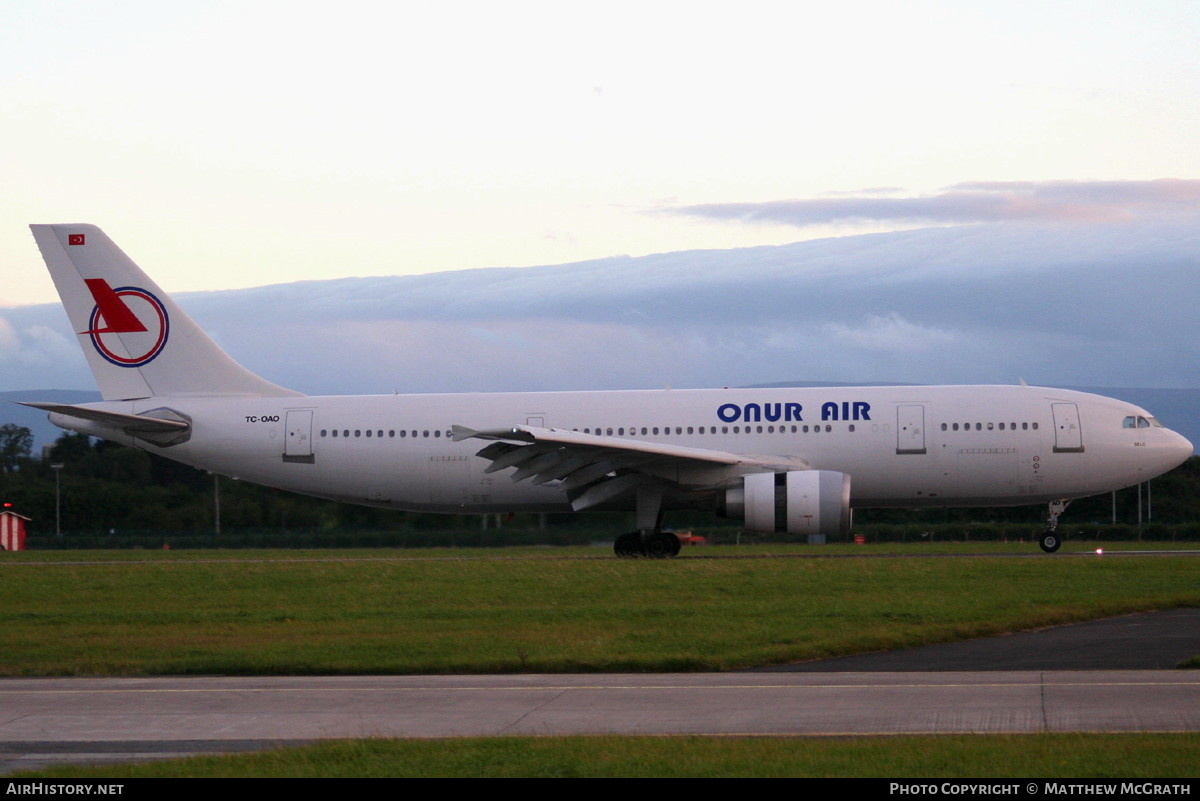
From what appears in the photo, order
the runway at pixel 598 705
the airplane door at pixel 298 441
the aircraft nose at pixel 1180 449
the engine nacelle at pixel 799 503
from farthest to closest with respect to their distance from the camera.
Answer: the airplane door at pixel 298 441 → the aircraft nose at pixel 1180 449 → the engine nacelle at pixel 799 503 → the runway at pixel 598 705

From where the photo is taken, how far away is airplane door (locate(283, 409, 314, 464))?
30.6 metres

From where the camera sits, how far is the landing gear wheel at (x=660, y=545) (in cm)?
2870

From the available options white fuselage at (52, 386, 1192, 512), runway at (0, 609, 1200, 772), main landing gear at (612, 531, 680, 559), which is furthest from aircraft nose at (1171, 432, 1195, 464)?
runway at (0, 609, 1200, 772)

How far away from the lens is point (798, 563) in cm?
2625

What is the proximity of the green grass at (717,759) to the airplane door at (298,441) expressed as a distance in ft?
70.7

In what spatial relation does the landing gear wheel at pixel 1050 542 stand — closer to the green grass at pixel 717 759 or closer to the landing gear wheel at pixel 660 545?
the landing gear wheel at pixel 660 545

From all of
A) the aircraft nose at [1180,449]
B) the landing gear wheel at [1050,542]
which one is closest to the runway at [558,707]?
the landing gear wheel at [1050,542]

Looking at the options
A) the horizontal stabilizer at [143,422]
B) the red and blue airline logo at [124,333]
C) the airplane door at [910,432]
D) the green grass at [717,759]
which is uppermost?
the red and blue airline logo at [124,333]

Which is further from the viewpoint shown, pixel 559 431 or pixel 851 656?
pixel 559 431

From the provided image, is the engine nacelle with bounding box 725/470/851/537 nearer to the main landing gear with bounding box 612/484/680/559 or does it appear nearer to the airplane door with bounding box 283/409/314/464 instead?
the main landing gear with bounding box 612/484/680/559

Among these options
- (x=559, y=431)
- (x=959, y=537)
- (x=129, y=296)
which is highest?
(x=129, y=296)
